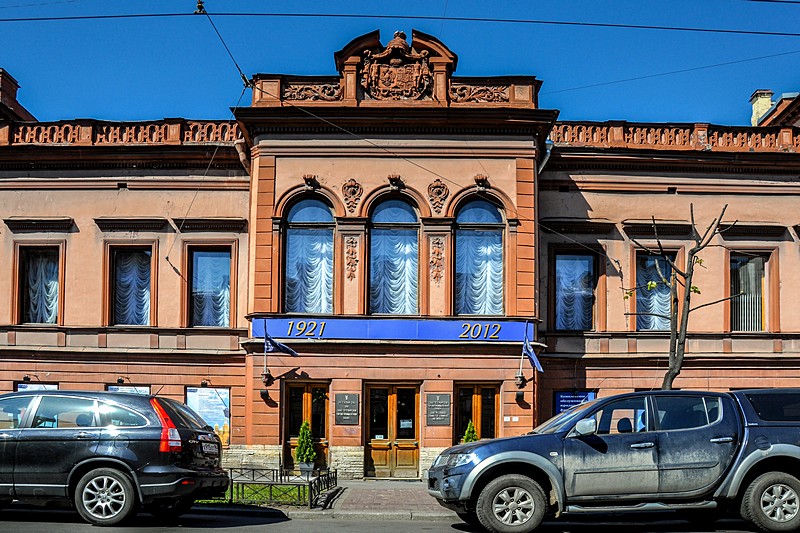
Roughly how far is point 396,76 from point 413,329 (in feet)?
20.3

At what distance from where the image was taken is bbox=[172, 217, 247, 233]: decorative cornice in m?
24.2

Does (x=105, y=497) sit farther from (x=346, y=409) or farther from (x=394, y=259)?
(x=394, y=259)

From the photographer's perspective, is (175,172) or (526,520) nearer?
(526,520)

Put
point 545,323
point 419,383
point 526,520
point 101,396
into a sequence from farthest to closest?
point 545,323
point 419,383
point 101,396
point 526,520

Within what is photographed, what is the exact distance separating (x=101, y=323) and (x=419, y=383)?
8.57 metres

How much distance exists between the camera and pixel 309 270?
74.0 feet

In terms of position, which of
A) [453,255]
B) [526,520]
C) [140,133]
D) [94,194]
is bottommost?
[526,520]

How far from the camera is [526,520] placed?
11969 millimetres

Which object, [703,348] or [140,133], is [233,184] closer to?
[140,133]

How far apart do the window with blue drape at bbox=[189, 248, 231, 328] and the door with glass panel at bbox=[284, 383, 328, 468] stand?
321 cm

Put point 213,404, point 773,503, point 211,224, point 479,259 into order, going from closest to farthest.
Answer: point 773,503 → point 479,259 → point 213,404 → point 211,224

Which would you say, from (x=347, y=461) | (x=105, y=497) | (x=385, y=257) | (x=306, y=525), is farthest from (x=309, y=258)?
(x=105, y=497)

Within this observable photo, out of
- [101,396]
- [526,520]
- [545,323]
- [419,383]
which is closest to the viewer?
[526,520]

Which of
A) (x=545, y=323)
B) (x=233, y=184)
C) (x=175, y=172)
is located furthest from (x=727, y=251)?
(x=175, y=172)
